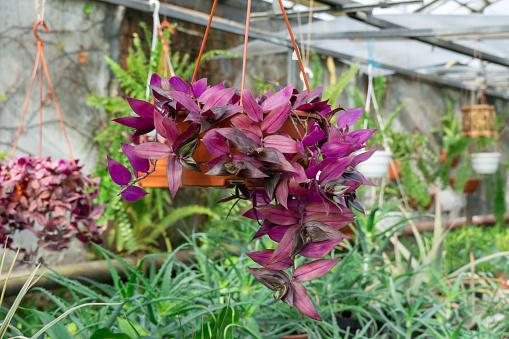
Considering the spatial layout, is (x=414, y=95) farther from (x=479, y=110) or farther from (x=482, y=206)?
(x=482, y=206)

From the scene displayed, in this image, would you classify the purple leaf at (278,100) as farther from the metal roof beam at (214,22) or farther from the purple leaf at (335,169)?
the metal roof beam at (214,22)

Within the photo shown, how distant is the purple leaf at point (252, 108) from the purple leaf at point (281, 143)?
3cm

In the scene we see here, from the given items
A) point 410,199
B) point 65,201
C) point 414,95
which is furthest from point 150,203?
point 414,95

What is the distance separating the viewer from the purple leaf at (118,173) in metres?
0.62

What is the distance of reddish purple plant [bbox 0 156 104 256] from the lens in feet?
4.14

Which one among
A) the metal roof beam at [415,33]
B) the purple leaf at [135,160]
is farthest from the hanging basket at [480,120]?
the purple leaf at [135,160]

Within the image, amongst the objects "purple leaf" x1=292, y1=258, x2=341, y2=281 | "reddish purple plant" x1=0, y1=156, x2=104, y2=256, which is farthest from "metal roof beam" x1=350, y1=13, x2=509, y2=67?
"purple leaf" x1=292, y1=258, x2=341, y2=281

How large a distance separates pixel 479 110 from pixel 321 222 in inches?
147

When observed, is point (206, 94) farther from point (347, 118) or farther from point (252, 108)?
point (347, 118)

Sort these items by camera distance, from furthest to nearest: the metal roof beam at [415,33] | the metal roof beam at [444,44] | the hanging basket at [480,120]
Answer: the hanging basket at [480,120] → the metal roof beam at [444,44] → the metal roof beam at [415,33]

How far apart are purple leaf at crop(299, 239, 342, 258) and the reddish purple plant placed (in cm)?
89

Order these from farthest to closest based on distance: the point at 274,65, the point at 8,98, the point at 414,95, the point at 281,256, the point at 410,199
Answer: the point at 414,95, the point at 410,199, the point at 274,65, the point at 8,98, the point at 281,256

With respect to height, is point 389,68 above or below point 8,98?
above

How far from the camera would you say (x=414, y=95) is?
5105 mm
